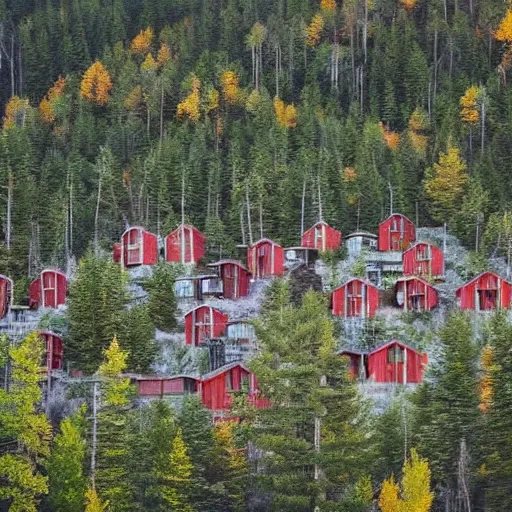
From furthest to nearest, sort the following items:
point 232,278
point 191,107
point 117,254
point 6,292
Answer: point 191,107 < point 117,254 < point 232,278 < point 6,292

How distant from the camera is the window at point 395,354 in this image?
56844 mm

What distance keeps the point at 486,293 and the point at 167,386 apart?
21.9 metres

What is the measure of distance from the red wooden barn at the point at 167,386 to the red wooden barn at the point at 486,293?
749 inches

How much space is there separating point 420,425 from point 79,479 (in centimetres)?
1585

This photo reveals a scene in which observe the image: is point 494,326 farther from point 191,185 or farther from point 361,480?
point 191,185

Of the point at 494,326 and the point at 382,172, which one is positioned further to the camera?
the point at 382,172

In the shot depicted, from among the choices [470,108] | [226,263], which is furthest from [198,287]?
[470,108]

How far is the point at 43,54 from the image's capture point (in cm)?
11125

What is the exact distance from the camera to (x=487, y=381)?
4909 centimetres

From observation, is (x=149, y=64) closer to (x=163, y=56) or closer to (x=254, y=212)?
(x=163, y=56)

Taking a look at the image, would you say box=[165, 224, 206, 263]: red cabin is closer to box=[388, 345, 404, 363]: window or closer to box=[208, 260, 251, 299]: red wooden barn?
box=[208, 260, 251, 299]: red wooden barn

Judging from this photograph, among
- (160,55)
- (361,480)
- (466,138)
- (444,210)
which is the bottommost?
(361,480)

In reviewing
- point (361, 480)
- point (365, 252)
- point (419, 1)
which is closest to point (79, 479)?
point (361, 480)

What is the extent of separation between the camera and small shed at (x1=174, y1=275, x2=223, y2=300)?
66.6 metres
